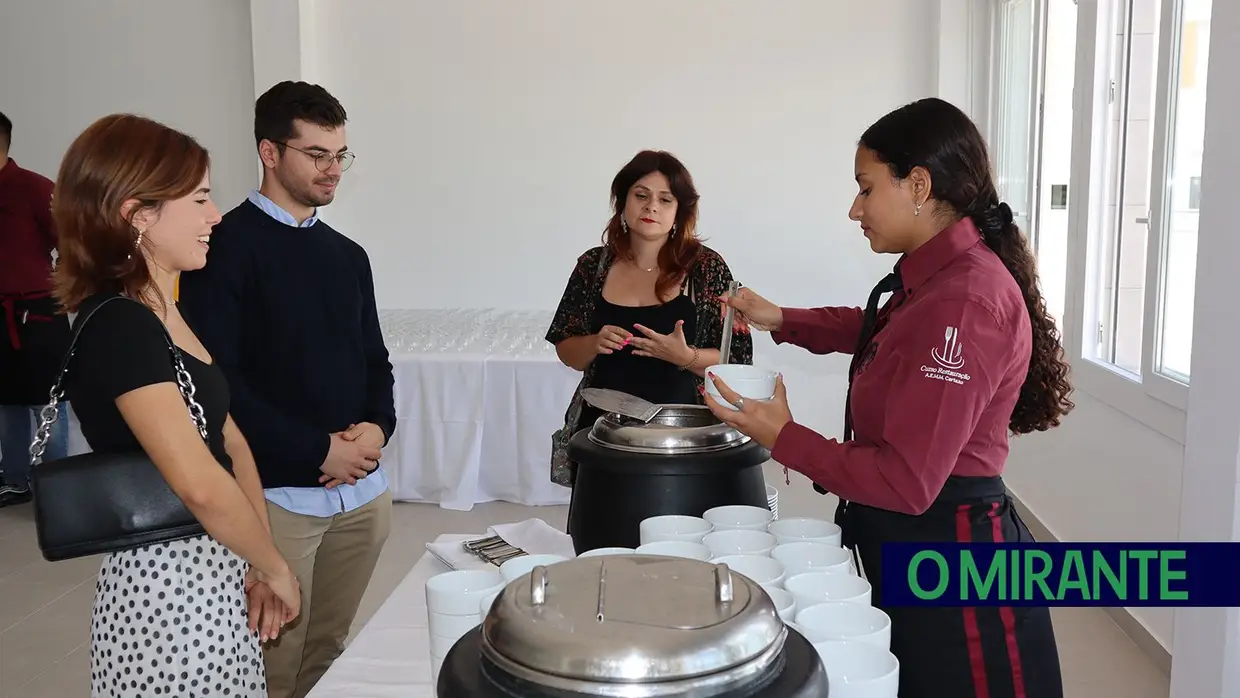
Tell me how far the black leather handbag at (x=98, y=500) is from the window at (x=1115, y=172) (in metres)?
1.97

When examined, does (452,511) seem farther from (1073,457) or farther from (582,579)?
(582,579)

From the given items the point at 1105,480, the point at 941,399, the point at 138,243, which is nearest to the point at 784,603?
the point at 941,399

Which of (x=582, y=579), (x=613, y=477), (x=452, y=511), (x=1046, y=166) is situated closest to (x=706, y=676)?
(x=582, y=579)

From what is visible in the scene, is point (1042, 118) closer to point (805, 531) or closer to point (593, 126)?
point (593, 126)

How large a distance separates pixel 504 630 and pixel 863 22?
507 cm

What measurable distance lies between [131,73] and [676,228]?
4612 millimetres

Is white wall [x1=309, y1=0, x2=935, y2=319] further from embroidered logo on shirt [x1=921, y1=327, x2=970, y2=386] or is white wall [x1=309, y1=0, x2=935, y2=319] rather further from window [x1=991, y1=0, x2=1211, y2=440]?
embroidered logo on shirt [x1=921, y1=327, x2=970, y2=386]

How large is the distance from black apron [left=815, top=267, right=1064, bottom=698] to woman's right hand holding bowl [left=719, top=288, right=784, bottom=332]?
0.58 metres

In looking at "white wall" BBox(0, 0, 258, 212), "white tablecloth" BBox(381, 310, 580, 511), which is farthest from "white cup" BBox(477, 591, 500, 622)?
"white wall" BBox(0, 0, 258, 212)

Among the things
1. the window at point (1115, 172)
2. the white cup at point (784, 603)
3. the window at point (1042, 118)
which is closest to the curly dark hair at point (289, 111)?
the white cup at point (784, 603)

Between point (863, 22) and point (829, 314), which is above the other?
point (863, 22)

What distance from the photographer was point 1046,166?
13.3ft

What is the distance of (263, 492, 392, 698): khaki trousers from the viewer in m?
1.88

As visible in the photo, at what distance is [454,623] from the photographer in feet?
3.37
